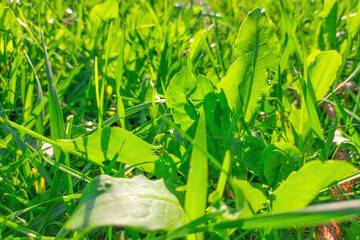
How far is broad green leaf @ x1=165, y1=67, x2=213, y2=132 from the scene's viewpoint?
92 centimetres

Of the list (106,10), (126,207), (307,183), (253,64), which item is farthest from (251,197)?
(106,10)

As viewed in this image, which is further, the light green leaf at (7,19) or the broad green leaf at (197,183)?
the light green leaf at (7,19)

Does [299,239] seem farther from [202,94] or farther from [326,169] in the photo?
[202,94]

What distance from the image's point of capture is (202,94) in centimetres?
94

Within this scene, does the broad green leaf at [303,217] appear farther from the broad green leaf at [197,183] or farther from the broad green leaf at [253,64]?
the broad green leaf at [253,64]

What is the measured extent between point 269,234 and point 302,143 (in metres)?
0.30

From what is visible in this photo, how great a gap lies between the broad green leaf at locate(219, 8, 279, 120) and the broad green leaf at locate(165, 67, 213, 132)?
5cm

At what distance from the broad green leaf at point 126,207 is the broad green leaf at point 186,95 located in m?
0.24

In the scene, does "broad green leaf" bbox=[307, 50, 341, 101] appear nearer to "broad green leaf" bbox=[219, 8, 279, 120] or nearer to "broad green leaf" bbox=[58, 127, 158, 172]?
"broad green leaf" bbox=[219, 8, 279, 120]

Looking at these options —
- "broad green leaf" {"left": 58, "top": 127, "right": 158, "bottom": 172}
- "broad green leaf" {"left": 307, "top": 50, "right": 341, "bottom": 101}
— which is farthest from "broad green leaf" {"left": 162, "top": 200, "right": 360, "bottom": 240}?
"broad green leaf" {"left": 307, "top": 50, "right": 341, "bottom": 101}

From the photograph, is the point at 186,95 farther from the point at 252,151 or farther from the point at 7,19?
the point at 7,19

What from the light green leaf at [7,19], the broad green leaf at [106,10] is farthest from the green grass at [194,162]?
the broad green leaf at [106,10]

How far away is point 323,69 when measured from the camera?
0.98 meters

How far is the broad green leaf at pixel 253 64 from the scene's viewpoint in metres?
0.93
